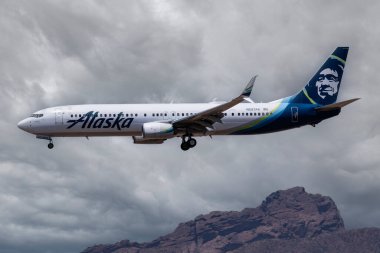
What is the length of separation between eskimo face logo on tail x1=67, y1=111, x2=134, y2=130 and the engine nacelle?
3039 millimetres

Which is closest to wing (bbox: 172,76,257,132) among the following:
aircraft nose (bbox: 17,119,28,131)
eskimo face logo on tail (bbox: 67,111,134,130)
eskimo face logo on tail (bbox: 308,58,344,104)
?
eskimo face logo on tail (bbox: 67,111,134,130)

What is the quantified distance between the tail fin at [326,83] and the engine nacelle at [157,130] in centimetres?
1729

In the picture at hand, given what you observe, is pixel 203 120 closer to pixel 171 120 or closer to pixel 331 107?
pixel 171 120

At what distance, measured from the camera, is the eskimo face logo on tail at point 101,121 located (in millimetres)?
83188

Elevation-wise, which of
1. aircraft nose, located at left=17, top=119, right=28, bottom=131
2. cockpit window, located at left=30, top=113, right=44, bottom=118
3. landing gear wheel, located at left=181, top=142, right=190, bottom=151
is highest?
cockpit window, located at left=30, top=113, right=44, bottom=118

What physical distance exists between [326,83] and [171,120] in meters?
22.3

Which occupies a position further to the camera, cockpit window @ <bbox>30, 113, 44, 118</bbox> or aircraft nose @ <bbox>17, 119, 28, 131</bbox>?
aircraft nose @ <bbox>17, 119, 28, 131</bbox>

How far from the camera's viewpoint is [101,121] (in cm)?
8338

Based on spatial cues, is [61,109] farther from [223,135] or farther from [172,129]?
[223,135]

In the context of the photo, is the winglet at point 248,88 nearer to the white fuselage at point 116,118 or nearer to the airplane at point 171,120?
the airplane at point 171,120

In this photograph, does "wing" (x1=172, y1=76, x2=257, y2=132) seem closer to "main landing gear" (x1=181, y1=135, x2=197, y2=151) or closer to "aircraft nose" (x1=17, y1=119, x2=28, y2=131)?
"main landing gear" (x1=181, y1=135, x2=197, y2=151)

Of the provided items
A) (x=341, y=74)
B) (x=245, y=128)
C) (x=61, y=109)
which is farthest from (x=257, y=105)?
(x=61, y=109)

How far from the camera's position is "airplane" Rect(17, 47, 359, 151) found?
82562 mm

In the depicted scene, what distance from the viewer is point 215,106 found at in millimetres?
80875
